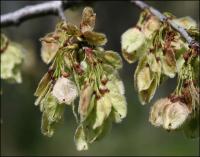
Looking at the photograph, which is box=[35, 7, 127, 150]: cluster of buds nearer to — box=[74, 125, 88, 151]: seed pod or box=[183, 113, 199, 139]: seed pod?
box=[74, 125, 88, 151]: seed pod

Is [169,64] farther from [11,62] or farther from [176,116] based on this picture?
[11,62]

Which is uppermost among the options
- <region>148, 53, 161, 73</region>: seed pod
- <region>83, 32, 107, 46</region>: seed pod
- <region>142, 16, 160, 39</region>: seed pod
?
<region>83, 32, 107, 46</region>: seed pod

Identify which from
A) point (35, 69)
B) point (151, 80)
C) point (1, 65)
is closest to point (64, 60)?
point (151, 80)

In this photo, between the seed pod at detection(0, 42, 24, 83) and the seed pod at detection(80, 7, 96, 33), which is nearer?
the seed pod at detection(80, 7, 96, 33)

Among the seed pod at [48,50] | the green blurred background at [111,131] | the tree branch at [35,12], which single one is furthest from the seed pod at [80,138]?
the green blurred background at [111,131]

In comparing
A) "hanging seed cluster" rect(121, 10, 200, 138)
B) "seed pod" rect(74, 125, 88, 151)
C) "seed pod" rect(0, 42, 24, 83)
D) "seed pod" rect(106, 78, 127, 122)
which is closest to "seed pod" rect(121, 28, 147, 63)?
"hanging seed cluster" rect(121, 10, 200, 138)

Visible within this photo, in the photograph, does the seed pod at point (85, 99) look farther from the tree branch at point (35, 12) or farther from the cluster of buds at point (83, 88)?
the tree branch at point (35, 12)

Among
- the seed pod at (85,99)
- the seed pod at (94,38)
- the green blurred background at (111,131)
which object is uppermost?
the seed pod at (94,38)
